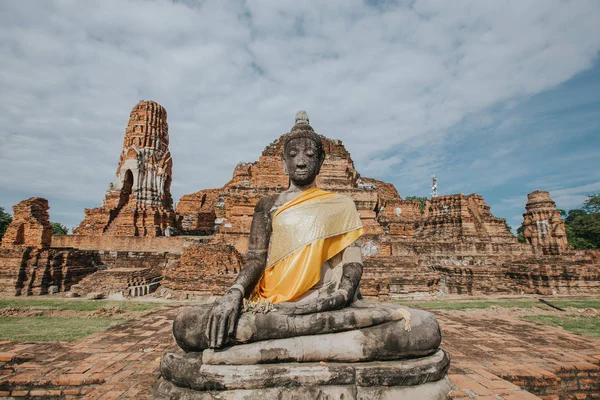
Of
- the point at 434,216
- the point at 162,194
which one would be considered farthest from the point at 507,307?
the point at 162,194

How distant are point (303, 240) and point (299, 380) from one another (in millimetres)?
1268

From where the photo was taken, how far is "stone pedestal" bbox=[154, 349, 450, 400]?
2334mm

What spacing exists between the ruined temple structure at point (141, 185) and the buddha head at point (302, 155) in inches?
772

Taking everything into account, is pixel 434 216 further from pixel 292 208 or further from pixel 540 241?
pixel 292 208

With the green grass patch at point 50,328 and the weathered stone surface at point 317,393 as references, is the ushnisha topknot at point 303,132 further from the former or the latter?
the green grass patch at point 50,328

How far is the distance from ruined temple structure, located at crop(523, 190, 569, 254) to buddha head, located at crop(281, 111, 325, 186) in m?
23.4

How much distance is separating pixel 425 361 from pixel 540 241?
2425cm

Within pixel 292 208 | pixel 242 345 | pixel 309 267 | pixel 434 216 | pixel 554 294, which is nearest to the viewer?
pixel 242 345

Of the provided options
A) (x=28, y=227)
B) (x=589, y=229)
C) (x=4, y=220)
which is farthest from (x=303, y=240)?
(x=589, y=229)

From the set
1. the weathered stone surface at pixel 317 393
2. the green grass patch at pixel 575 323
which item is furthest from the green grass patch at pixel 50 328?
the green grass patch at pixel 575 323

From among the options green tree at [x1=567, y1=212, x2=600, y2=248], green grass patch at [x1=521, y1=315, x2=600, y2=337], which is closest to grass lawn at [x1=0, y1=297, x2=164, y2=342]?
green grass patch at [x1=521, y1=315, x2=600, y2=337]

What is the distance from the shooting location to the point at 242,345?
2529 millimetres

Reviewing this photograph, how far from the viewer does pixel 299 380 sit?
2.38 m

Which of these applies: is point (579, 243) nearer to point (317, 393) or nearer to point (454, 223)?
point (454, 223)
